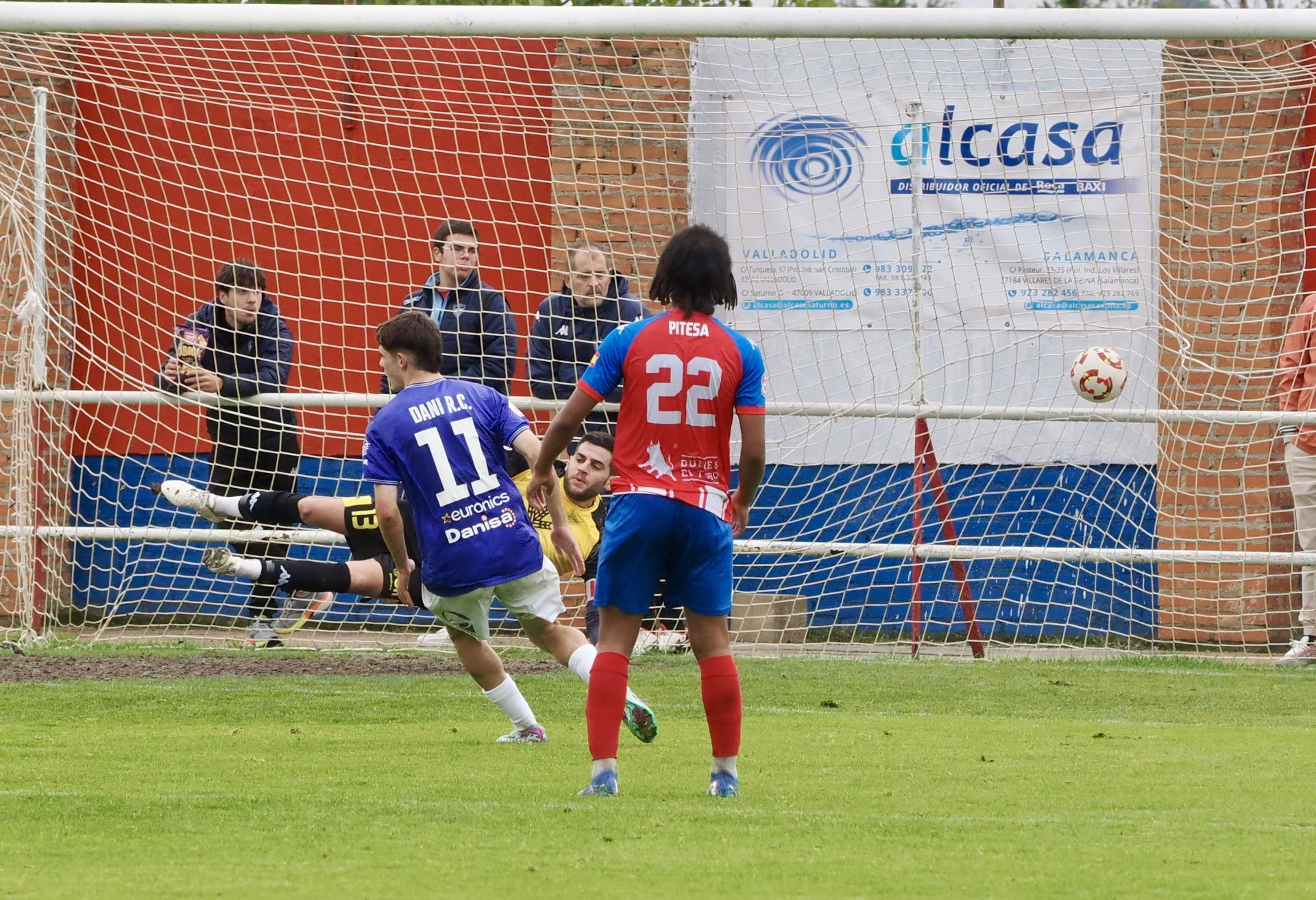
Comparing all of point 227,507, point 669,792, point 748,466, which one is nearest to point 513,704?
point 669,792

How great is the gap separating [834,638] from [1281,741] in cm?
394

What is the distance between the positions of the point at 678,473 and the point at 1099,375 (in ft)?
15.2

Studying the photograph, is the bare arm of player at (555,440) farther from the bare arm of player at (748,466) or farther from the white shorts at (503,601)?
the white shorts at (503,601)

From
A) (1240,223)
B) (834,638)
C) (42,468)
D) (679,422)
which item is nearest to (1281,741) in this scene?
(679,422)

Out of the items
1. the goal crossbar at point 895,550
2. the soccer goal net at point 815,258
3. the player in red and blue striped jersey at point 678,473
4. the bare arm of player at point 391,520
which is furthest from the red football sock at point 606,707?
the soccer goal net at point 815,258

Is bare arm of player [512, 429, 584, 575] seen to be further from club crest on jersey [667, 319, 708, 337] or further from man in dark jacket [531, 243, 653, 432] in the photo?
man in dark jacket [531, 243, 653, 432]

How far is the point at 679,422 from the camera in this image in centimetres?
488

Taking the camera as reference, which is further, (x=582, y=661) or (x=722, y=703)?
(x=582, y=661)

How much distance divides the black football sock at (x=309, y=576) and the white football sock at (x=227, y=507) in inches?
19.5

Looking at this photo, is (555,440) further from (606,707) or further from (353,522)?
(353,522)

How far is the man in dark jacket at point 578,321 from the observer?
29.3 ft

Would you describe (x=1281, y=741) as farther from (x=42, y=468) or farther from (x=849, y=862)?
(x=42, y=468)

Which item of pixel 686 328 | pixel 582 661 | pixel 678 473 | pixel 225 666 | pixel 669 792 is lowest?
pixel 225 666

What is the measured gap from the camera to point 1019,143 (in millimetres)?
10156
